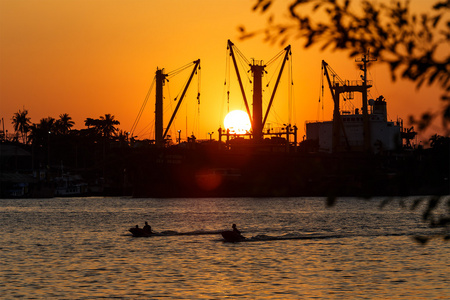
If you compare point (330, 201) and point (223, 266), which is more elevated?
point (330, 201)

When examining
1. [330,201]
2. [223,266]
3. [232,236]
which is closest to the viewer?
[330,201]

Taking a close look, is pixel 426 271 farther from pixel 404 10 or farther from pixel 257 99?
pixel 257 99

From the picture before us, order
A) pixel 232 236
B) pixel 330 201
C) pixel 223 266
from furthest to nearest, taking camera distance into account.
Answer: pixel 232 236 < pixel 223 266 < pixel 330 201

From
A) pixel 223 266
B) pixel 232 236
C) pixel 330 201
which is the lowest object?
pixel 223 266

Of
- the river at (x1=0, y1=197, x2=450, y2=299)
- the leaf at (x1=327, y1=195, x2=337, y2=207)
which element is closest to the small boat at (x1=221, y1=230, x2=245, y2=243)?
the river at (x1=0, y1=197, x2=450, y2=299)

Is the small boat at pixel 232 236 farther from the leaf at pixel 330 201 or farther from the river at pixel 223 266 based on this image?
the leaf at pixel 330 201

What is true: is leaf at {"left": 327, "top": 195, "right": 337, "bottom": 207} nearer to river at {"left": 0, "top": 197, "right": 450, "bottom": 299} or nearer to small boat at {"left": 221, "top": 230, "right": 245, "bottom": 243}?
river at {"left": 0, "top": 197, "right": 450, "bottom": 299}

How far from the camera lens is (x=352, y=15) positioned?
26.2ft

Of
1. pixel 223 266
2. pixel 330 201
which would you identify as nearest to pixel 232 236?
pixel 223 266

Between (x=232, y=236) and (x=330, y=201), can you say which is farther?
(x=232, y=236)

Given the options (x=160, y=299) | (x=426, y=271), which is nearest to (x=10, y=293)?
(x=160, y=299)

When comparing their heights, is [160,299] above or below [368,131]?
below

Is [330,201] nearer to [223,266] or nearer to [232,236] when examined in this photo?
[223,266]

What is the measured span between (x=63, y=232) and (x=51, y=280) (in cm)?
4872
